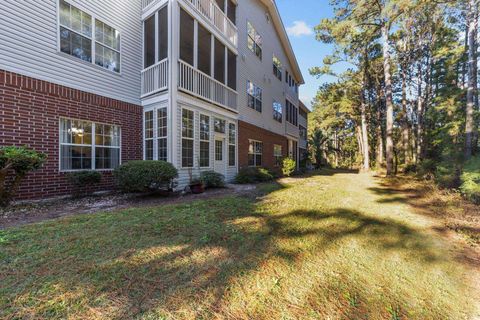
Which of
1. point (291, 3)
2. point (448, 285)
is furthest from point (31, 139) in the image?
point (291, 3)

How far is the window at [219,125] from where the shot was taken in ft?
34.3

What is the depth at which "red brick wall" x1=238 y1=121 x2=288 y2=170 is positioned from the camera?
12336 millimetres

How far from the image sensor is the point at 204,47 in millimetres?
10641

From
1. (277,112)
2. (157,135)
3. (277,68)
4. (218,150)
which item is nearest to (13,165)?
(157,135)

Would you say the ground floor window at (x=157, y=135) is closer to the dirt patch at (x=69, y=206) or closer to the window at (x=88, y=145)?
the window at (x=88, y=145)

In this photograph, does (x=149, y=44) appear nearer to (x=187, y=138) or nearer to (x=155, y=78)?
(x=155, y=78)

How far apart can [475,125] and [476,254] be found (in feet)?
34.3

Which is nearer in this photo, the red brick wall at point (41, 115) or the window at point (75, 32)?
the red brick wall at point (41, 115)

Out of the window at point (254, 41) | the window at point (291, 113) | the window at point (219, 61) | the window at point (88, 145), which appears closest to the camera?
the window at point (88, 145)

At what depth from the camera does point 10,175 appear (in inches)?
223

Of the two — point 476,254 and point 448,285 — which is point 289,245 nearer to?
point 448,285

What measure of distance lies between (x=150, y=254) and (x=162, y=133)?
6.03 meters

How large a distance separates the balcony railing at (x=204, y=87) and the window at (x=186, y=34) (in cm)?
191

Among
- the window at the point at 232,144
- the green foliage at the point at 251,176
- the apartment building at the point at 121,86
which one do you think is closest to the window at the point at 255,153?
the apartment building at the point at 121,86
